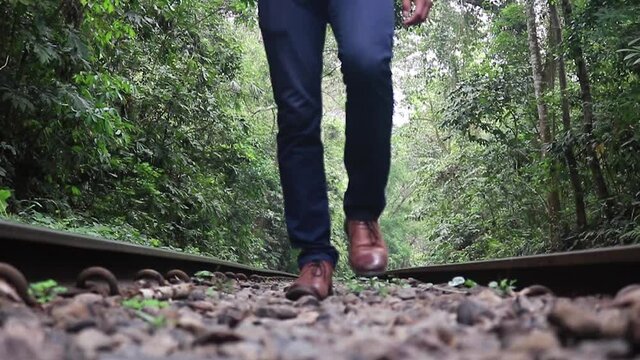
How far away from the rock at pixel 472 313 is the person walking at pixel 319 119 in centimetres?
88

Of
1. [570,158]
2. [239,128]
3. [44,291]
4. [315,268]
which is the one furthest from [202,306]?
[239,128]

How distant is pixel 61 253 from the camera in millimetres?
2193

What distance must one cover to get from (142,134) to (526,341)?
9.67 m

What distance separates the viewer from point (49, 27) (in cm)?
572

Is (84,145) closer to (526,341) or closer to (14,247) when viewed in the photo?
(14,247)

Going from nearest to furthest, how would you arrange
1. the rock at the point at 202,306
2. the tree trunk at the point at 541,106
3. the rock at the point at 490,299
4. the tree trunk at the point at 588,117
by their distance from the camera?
1. the rock at the point at 490,299
2. the rock at the point at 202,306
3. the tree trunk at the point at 588,117
4. the tree trunk at the point at 541,106

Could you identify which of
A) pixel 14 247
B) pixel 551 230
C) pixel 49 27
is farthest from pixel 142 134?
pixel 14 247

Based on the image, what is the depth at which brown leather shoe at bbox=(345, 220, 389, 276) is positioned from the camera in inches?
92.9

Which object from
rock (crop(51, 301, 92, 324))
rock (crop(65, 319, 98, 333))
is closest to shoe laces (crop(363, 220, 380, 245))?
rock (crop(51, 301, 92, 324))

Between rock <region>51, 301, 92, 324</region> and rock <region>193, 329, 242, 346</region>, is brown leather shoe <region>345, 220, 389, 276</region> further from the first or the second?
rock <region>193, 329, 242, 346</region>

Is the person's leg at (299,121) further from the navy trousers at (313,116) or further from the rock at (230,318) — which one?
the rock at (230,318)

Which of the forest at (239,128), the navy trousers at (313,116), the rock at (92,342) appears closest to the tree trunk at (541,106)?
the forest at (239,128)

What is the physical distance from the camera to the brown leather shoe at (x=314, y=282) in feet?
6.74

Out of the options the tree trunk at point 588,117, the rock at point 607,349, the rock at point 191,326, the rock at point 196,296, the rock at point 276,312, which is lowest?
the rock at point 276,312
